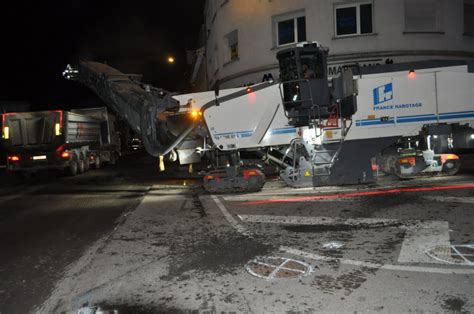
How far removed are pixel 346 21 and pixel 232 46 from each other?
6.27 metres

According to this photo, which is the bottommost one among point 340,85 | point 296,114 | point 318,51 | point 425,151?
point 425,151

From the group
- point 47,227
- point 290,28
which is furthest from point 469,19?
point 47,227

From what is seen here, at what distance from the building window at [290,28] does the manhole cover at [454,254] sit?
46.4 feet

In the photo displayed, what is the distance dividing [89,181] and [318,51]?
1053cm

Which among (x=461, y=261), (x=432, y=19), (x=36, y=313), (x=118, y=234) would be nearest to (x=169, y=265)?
(x=36, y=313)

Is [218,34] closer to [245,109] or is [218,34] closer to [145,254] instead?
[245,109]

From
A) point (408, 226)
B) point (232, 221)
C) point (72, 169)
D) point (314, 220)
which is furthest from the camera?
point (72, 169)

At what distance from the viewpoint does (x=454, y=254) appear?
209 inches

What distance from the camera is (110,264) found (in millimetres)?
5668

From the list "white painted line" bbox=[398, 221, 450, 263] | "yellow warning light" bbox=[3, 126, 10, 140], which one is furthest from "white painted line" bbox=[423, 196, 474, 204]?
"yellow warning light" bbox=[3, 126, 10, 140]

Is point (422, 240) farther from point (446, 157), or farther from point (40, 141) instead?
point (40, 141)

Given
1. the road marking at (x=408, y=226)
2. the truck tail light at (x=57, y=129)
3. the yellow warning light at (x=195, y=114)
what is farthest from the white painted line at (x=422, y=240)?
the truck tail light at (x=57, y=129)

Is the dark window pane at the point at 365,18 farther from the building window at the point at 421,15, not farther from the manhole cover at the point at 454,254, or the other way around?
the manhole cover at the point at 454,254

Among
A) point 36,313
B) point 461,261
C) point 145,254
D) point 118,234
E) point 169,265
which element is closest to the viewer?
point 36,313
